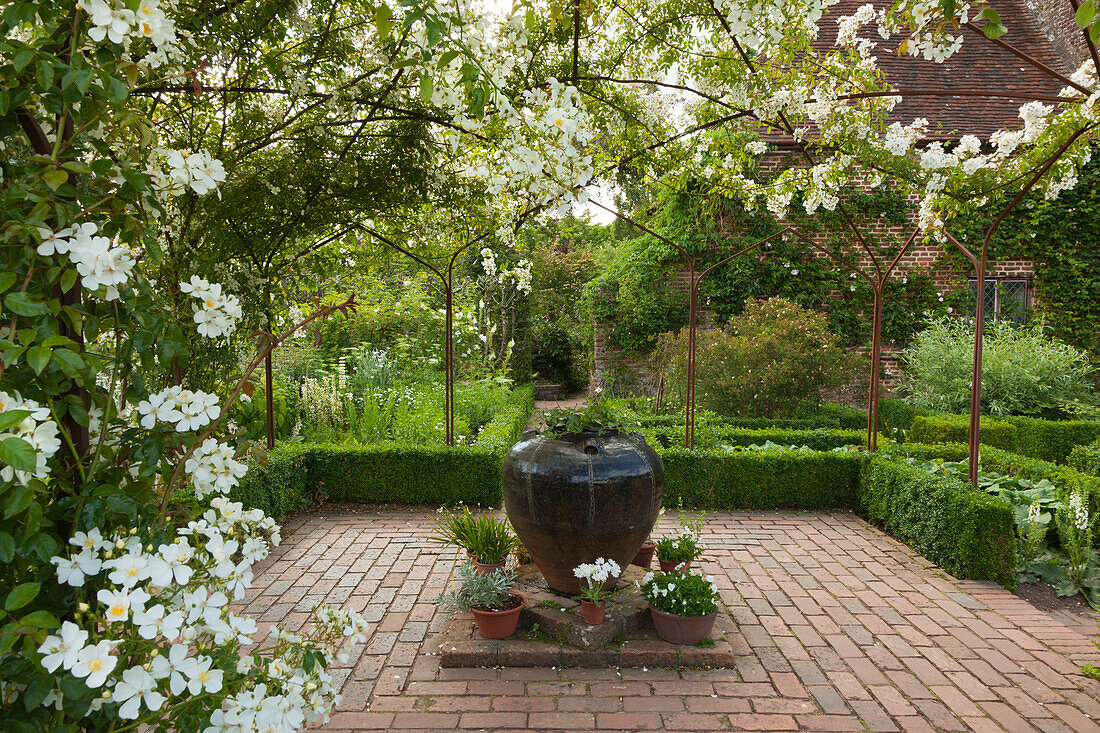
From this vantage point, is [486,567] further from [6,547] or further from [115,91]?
[115,91]

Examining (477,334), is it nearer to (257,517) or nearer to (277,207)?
(277,207)

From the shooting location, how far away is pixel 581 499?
3301 millimetres

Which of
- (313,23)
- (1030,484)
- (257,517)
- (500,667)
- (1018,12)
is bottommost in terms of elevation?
(500,667)

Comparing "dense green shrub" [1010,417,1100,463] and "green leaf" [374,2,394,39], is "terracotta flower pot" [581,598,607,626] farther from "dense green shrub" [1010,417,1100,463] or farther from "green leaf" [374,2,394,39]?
"dense green shrub" [1010,417,1100,463]

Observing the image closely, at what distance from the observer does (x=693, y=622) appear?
10.6ft

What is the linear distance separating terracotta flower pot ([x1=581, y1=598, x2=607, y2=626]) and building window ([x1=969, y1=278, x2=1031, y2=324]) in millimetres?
10240

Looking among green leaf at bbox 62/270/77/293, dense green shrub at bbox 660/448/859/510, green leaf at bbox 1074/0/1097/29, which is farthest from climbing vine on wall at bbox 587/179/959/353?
green leaf at bbox 62/270/77/293

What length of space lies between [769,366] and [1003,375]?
114 inches

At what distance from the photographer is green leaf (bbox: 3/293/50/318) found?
1.06m

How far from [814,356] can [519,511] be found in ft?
19.7

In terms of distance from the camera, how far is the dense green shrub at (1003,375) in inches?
311

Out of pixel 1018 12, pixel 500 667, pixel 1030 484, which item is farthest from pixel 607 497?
pixel 1018 12

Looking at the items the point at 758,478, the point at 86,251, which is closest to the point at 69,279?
the point at 86,251

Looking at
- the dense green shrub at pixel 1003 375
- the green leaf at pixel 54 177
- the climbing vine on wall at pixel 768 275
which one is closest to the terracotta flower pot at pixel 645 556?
the green leaf at pixel 54 177
